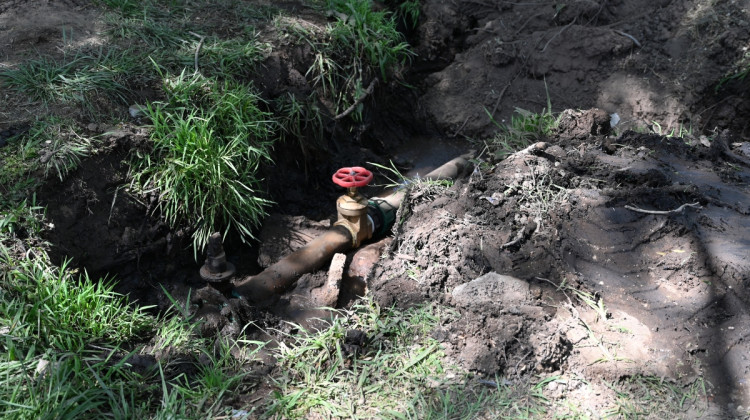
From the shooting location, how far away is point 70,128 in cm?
322

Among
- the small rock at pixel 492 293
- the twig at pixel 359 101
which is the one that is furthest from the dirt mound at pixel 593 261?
the twig at pixel 359 101

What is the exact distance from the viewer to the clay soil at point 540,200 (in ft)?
7.92

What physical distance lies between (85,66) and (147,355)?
2.03 metres

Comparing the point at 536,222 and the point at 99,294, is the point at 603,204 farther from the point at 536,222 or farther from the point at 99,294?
the point at 99,294

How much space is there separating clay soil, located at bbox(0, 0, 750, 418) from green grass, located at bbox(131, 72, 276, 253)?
0.49 feet

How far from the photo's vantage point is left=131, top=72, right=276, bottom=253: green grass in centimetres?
332

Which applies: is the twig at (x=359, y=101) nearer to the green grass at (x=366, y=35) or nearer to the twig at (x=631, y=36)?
the green grass at (x=366, y=35)

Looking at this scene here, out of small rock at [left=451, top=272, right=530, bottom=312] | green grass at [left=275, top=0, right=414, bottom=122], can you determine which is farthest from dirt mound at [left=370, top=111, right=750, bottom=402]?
green grass at [left=275, top=0, right=414, bottom=122]

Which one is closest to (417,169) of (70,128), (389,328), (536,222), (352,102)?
(352,102)

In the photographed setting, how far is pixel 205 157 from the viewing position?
3.37 meters

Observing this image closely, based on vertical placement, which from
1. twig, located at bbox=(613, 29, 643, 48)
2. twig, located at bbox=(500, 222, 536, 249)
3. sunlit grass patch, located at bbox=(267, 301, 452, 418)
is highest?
twig, located at bbox=(613, 29, 643, 48)

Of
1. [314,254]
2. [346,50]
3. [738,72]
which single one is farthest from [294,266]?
[738,72]

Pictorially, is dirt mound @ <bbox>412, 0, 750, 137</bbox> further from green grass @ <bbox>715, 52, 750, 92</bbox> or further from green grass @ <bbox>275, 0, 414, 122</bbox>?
green grass @ <bbox>275, 0, 414, 122</bbox>

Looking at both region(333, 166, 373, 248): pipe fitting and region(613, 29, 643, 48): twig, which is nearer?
region(333, 166, 373, 248): pipe fitting
